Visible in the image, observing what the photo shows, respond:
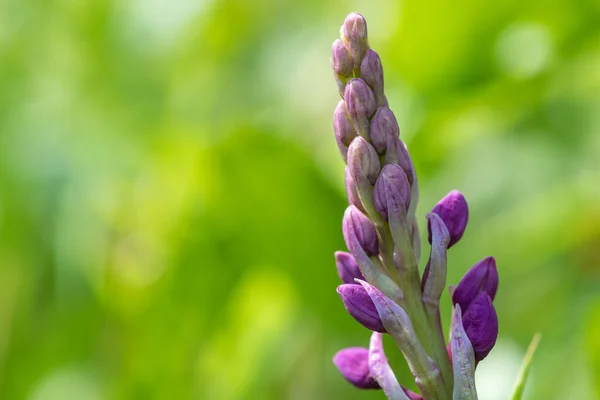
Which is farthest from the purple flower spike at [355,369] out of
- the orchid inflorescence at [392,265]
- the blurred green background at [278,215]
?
the blurred green background at [278,215]

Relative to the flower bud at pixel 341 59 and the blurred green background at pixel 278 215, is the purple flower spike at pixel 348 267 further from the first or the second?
the blurred green background at pixel 278 215

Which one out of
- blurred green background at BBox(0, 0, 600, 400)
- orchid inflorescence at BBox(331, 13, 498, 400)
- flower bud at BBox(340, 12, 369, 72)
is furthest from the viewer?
blurred green background at BBox(0, 0, 600, 400)

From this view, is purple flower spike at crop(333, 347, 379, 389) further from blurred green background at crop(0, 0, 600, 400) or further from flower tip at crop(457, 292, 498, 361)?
blurred green background at crop(0, 0, 600, 400)

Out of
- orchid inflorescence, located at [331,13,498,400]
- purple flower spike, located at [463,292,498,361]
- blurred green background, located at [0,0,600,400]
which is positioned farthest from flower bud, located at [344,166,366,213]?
blurred green background, located at [0,0,600,400]

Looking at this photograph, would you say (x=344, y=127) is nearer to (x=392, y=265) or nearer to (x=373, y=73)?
(x=373, y=73)

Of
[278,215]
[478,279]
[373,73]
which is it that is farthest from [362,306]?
[278,215]

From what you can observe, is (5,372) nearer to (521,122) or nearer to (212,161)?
(212,161)

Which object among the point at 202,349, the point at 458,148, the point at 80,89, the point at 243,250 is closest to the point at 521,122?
the point at 458,148
